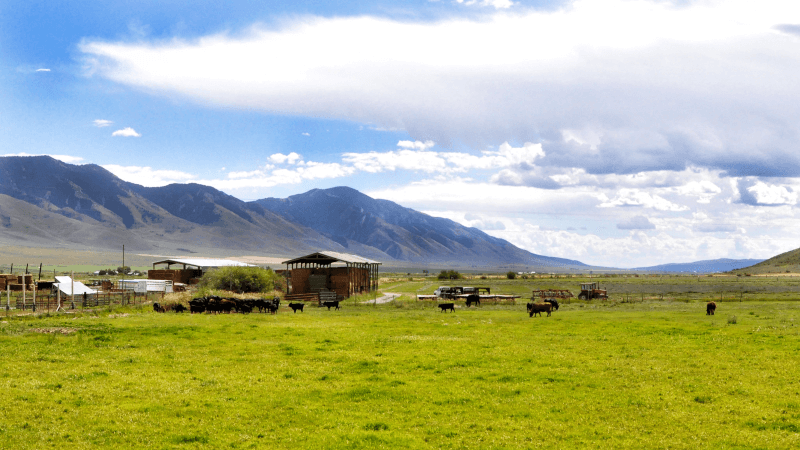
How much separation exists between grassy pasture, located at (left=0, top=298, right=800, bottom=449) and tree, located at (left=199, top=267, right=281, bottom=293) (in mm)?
42302

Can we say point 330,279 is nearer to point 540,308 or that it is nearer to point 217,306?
point 217,306

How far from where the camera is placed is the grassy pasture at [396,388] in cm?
1461

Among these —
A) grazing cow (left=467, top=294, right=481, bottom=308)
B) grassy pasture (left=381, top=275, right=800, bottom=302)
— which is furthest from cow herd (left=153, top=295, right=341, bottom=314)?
grassy pasture (left=381, top=275, right=800, bottom=302)

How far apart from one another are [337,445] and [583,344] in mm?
17164

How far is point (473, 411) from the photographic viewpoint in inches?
656

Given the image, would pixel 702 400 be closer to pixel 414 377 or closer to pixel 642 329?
pixel 414 377

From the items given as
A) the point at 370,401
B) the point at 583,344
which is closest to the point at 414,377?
the point at 370,401

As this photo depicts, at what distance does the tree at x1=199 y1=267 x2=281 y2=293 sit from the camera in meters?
74.9

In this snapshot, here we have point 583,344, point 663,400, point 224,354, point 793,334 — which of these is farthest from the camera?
point 793,334

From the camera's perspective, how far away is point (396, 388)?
62.3 feet

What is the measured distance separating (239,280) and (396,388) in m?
59.8

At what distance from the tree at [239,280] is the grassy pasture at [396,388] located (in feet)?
139

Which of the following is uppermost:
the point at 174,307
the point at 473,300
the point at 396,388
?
the point at 174,307

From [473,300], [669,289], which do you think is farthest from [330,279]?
[669,289]
